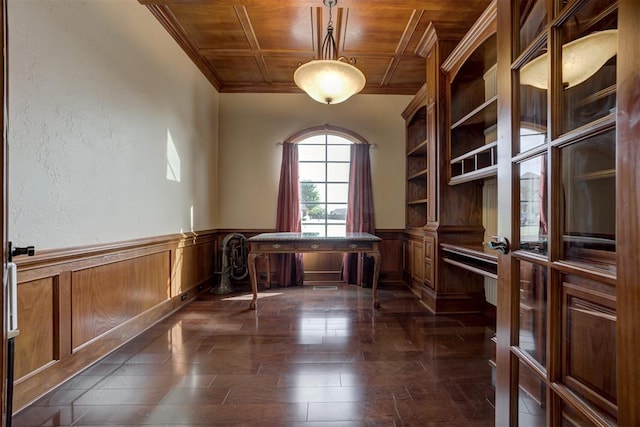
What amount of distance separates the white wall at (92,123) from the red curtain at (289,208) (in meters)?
1.50

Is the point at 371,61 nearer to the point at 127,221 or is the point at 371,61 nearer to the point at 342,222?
the point at 342,222

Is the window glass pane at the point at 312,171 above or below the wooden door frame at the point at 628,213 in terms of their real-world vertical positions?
above

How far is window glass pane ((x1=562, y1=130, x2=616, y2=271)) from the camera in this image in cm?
76

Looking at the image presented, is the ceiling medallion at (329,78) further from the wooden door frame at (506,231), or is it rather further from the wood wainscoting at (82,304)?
the wood wainscoting at (82,304)

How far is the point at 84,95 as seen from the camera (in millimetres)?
2094

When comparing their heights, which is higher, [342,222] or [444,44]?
[444,44]

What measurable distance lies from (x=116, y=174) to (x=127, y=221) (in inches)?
15.8

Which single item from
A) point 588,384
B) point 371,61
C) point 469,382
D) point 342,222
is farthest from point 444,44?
point 588,384

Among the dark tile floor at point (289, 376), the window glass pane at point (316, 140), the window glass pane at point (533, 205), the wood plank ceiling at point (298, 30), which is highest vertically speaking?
the wood plank ceiling at point (298, 30)

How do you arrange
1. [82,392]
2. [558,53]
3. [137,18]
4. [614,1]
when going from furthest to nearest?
[137,18]
[82,392]
[558,53]
[614,1]

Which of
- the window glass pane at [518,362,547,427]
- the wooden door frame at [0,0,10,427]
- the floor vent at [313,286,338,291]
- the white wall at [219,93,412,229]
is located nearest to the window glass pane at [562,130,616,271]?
the window glass pane at [518,362,547,427]

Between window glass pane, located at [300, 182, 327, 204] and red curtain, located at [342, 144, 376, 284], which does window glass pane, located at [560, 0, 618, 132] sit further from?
window glass pane, located at [300, 182, 327, 204]

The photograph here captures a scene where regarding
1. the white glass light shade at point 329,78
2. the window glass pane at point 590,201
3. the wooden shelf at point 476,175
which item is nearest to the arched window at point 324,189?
the wooden shelf at point 476,175

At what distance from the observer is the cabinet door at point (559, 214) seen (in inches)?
30.5
